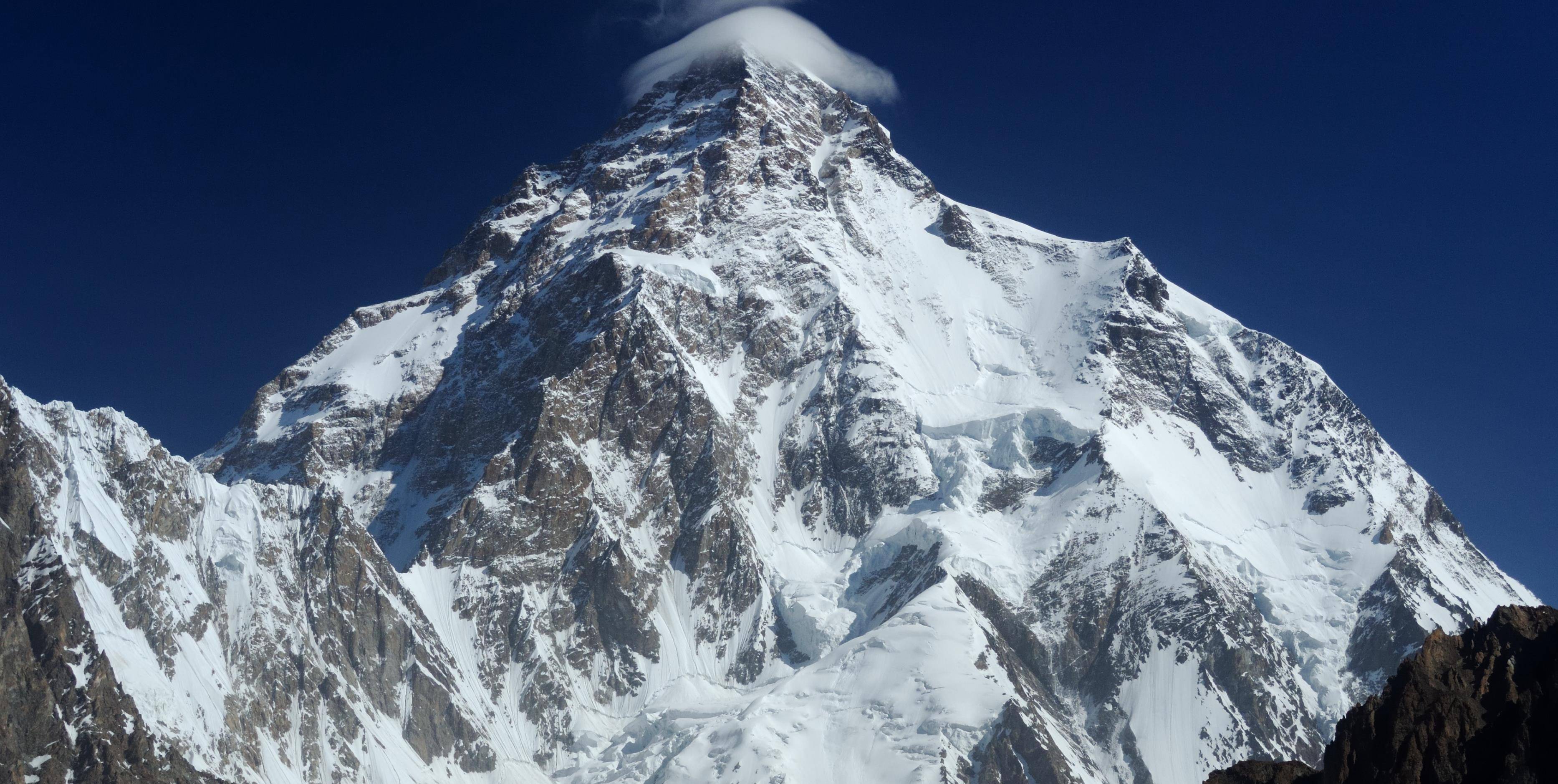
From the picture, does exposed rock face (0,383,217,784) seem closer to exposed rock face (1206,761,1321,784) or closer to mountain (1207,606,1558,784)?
exposed rock face (1206,761,1321,784)

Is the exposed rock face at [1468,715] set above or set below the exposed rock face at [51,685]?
below

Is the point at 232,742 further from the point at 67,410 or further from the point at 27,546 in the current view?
the point at 67,410

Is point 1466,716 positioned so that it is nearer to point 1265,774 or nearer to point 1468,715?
point 1468,715

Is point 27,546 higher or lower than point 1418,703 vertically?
higher

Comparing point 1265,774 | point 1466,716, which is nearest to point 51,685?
point 1265,774

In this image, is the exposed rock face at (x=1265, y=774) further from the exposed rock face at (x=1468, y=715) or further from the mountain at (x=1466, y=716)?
the exposed rock face at (x=1468, y=715)

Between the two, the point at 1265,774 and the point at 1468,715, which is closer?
the point at 1468,715

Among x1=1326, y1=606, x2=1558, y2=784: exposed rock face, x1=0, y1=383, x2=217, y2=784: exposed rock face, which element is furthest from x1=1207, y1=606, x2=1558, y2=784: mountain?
x1=0, y1=383, x2=217, y2=784: exposed rock face

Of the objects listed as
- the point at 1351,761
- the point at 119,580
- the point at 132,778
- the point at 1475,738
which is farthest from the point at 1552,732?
the point at 119,580

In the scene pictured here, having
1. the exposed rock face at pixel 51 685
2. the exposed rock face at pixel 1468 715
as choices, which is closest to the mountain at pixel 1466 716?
the exposed rock face at pixel 1468 715
